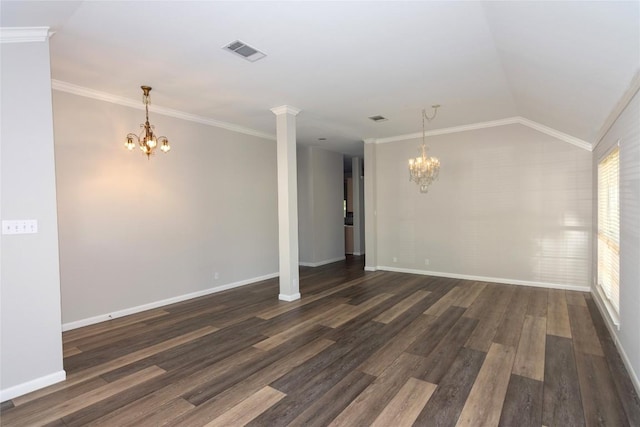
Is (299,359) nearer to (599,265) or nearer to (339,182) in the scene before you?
(599,265)

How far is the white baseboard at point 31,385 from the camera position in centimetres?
250

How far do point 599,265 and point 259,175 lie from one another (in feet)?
19.0

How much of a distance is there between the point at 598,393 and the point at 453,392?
44.2 inches

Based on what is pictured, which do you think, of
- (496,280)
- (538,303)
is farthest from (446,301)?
(496,280)

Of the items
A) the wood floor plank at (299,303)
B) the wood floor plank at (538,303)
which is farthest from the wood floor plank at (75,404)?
the wood floor plank at (538,303)

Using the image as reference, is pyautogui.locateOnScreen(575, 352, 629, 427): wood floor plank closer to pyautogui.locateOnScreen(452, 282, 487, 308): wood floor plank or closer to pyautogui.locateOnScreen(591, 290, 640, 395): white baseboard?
pyautogui.locateOnScreen(591, 290, 640, 395): white baseboard

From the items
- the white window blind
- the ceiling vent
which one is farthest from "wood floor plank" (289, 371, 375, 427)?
the ceiling vent

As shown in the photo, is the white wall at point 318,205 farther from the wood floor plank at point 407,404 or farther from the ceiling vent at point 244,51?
the wood floor plank at point 407,404

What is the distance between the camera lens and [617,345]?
3254 mm

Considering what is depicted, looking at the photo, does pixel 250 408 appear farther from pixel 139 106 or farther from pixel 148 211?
pixel 139 106

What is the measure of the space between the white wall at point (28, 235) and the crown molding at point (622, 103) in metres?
4.69

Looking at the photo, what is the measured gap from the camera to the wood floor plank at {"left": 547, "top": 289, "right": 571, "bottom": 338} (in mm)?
3721

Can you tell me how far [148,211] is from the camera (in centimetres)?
476

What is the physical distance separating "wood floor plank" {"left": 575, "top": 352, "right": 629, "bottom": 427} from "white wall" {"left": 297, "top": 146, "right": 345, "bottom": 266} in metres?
5.70
